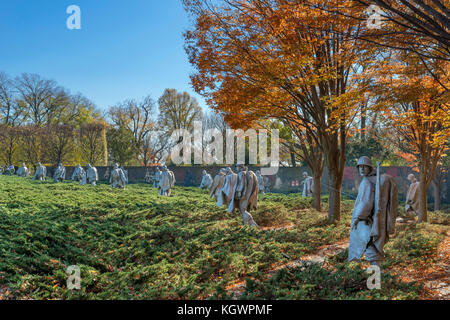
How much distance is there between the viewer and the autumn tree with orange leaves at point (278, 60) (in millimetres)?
7703

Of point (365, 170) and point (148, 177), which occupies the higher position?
point (365, 170)

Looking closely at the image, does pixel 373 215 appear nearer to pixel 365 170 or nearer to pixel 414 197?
pixel 365 170

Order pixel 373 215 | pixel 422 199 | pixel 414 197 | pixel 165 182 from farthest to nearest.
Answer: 1. pixel 165 182
2. pixel 414 197
3. pixel 422 199
4. pixel 373 215

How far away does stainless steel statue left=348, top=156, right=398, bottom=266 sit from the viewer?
473 cm

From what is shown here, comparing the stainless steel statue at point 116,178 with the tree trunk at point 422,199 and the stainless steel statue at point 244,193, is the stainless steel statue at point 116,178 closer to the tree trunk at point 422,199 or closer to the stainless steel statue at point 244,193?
the stainless steel statue at point 244,193

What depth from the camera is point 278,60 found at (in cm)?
821

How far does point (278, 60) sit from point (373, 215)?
5.03 meters

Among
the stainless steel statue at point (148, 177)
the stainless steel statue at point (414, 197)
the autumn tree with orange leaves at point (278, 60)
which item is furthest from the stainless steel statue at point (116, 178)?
the stainless steel statue at point (414, 197)

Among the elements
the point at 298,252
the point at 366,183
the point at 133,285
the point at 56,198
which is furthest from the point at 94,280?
the point at 56,198

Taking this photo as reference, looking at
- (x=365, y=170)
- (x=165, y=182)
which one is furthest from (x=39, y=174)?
(x=365, y=170)

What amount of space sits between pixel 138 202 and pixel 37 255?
9.08 metres

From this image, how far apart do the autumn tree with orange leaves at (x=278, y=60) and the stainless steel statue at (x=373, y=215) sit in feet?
12.1

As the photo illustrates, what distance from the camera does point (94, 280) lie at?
5.19 meters

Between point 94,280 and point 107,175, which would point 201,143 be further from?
point 94,280
